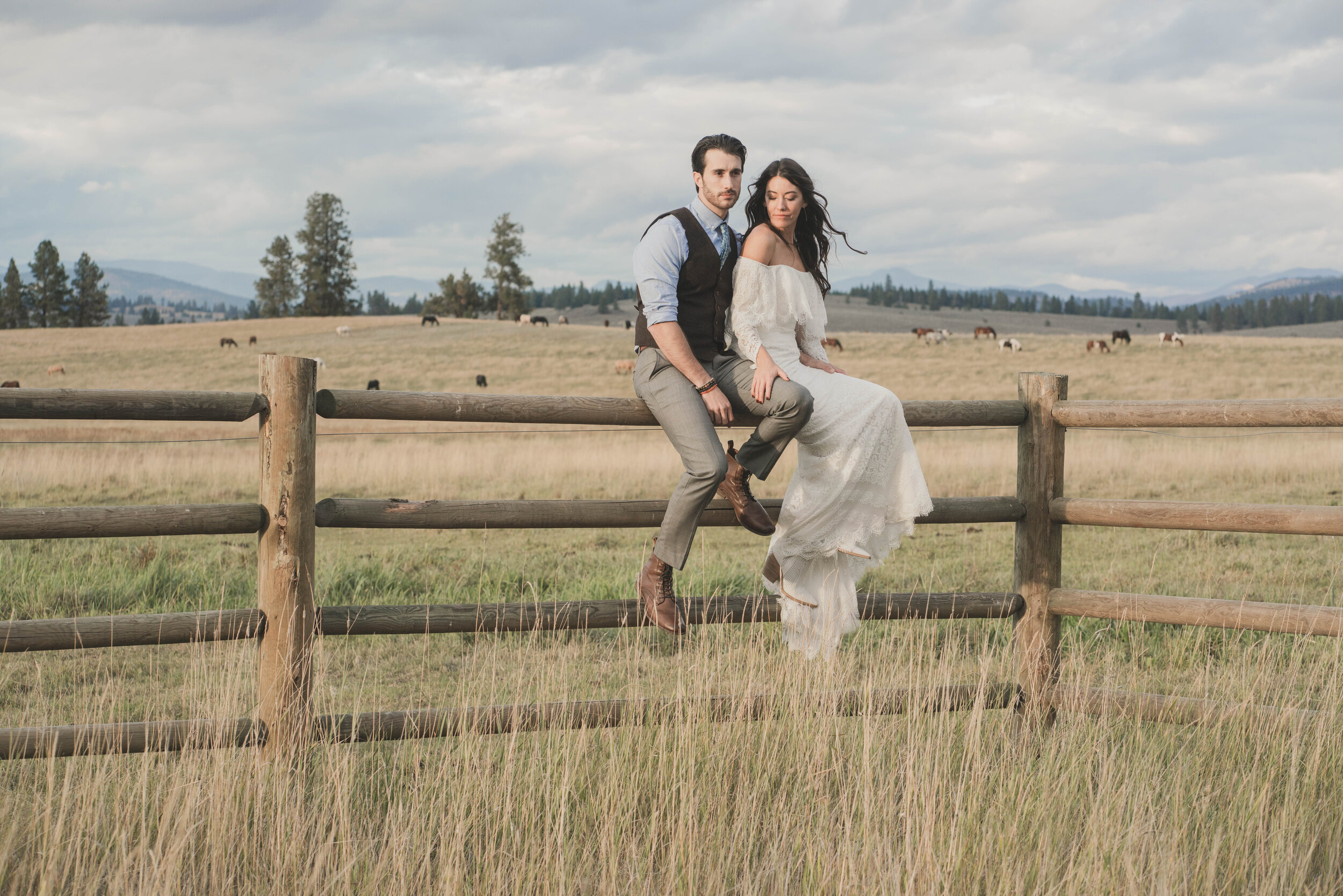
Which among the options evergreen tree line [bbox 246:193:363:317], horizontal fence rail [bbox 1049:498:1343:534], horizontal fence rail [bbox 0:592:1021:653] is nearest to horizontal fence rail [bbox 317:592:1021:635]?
horizontal fence rail [bbox 0:592:1021:653]

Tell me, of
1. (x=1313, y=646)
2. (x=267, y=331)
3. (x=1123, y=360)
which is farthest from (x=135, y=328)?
(x=1313, y=646)

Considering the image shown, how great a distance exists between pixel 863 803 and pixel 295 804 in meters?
1.93

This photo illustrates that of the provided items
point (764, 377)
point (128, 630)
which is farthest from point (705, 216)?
point (128, 630)

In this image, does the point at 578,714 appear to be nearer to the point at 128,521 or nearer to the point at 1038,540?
the point at 128,521

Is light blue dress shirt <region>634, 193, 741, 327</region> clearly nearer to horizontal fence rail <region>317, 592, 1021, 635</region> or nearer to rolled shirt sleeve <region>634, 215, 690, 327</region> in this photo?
rolled shirt sleeve <region>634, 215, 690, 327</region>

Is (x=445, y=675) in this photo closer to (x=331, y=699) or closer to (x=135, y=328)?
(x=331, y=699)

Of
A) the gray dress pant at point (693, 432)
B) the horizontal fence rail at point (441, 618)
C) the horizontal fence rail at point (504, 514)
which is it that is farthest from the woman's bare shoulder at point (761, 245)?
the horizontal fence rail at point (441, 618)

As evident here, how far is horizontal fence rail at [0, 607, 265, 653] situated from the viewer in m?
3.68

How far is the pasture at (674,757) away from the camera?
10.1 feet

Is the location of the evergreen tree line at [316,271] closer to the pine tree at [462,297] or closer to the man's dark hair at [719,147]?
the pine tree at [462,297]

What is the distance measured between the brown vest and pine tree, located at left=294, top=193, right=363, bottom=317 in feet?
320

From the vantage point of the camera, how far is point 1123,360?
147ft

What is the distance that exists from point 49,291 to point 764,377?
112 metres

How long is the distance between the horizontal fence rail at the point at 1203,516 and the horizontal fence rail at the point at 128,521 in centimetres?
369
